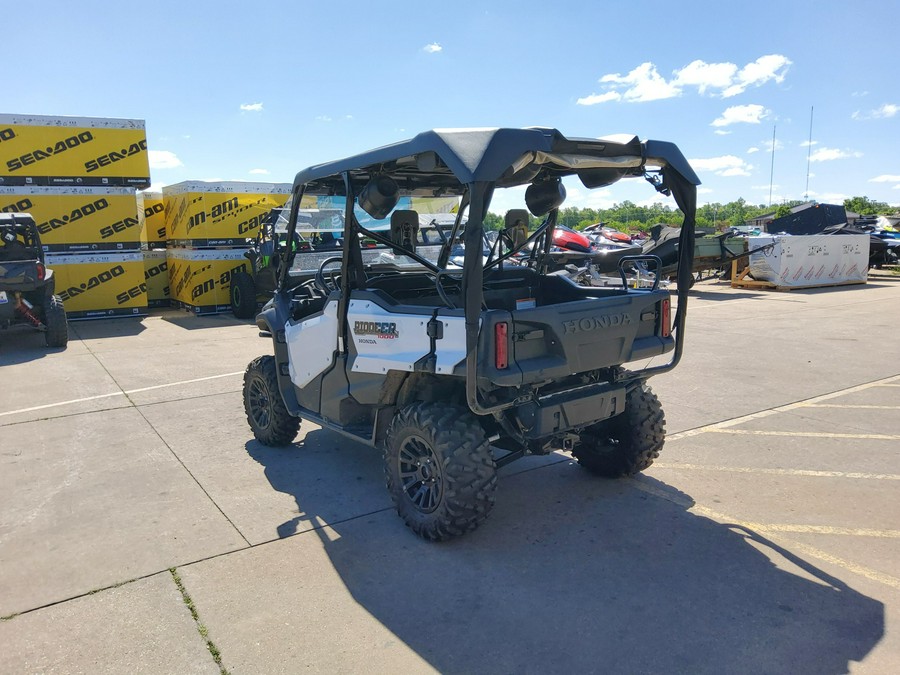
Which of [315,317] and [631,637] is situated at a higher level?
[315,317]

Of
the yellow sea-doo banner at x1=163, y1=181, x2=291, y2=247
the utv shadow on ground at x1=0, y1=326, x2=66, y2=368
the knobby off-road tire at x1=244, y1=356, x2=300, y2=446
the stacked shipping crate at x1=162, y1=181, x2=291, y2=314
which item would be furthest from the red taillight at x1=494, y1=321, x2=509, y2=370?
the stacked shipping crate at x1=162, y1=181, x2=291, y2=314

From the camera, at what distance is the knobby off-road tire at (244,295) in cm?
1366

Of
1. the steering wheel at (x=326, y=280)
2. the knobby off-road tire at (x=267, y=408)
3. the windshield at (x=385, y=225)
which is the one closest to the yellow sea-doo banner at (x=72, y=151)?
the windshield at (x=385, y=225)

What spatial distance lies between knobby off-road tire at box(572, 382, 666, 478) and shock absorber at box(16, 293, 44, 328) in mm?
8955

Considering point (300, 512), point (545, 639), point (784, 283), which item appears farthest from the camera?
point (784, 283)

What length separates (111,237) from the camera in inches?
549

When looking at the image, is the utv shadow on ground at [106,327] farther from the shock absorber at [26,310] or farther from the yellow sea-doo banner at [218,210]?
the yellow sea-doo banner at [218,210]

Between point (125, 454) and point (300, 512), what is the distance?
76.2 inches

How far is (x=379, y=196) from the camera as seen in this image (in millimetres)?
4008

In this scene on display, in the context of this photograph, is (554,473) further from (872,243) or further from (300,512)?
(872,243)

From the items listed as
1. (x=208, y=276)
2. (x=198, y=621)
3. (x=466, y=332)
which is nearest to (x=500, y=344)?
(x=466, y=332)

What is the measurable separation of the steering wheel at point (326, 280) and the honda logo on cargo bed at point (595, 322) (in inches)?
63.6

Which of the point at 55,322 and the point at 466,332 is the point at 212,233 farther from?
the point at 466,332

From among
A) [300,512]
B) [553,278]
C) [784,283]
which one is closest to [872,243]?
[784,283]
